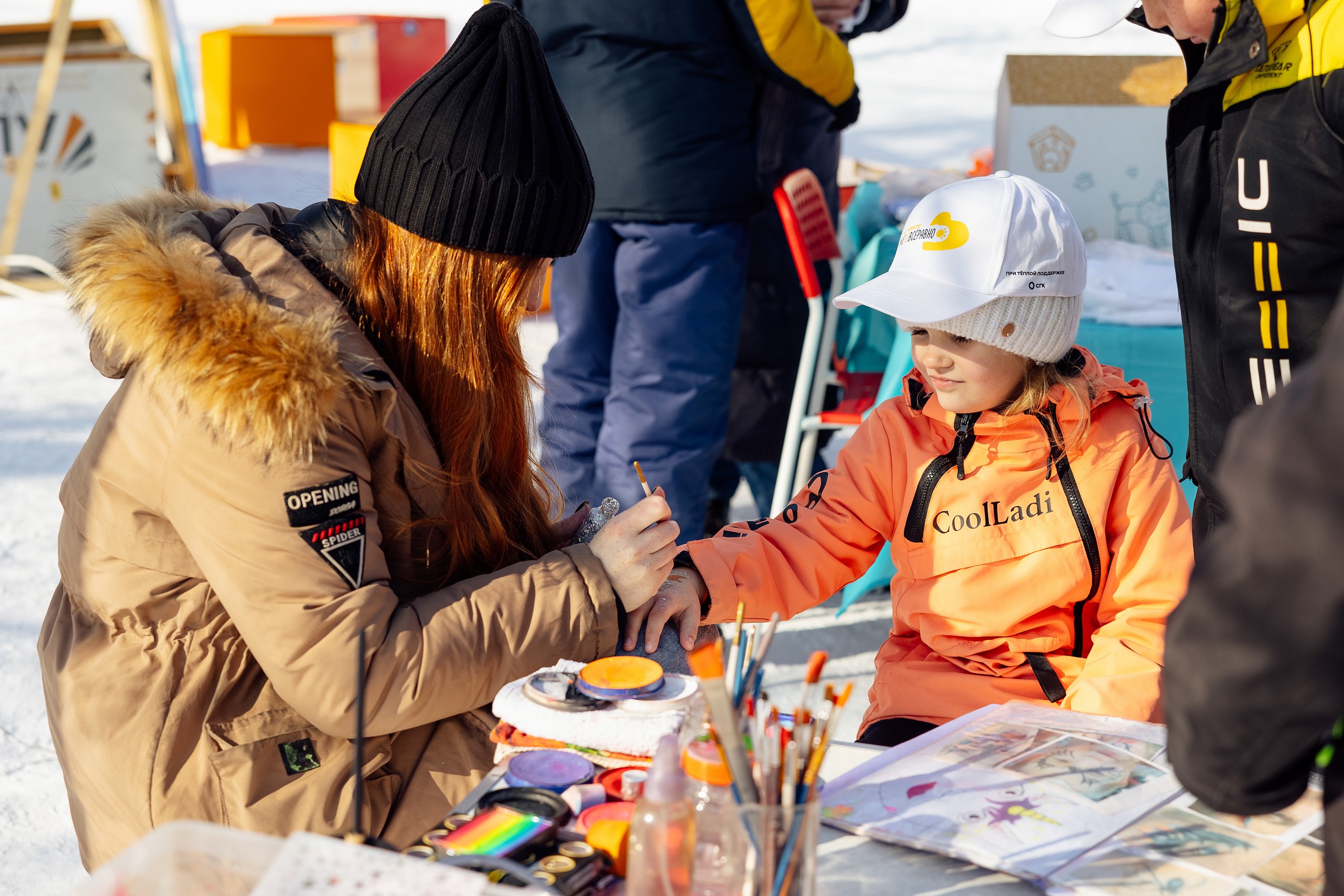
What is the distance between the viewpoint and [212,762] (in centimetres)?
133

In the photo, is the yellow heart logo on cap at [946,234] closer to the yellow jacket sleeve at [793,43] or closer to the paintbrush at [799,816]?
the paintbrush at [799,816]

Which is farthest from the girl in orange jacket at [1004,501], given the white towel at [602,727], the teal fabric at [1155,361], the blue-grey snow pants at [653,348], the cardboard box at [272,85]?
the cardboard box at [272,85]

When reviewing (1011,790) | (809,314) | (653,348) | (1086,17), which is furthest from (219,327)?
(809,314)

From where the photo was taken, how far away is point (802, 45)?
3.04 meters

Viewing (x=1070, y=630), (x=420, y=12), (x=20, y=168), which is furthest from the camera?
(x=420, y=12)

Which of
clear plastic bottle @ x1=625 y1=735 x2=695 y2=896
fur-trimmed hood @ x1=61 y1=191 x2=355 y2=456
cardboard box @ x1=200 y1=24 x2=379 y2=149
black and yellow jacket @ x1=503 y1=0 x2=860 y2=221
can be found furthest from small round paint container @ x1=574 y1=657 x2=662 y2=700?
cardboard box @ x1=200 y1=24 x2=379 y2=149

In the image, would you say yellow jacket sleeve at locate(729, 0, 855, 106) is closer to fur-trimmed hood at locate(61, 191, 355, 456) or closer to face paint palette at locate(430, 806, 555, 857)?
fur-trimmed hood at locate(61, 191, 355, 456)

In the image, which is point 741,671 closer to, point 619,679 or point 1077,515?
point 619,679

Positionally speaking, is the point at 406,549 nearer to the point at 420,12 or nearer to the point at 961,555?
the point at 961,555

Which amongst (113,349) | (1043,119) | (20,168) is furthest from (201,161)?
(113,349)

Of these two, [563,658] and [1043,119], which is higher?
[1043,119]

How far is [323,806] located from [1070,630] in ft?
3.50

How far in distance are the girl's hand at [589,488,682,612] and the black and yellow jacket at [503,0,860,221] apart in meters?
1.79

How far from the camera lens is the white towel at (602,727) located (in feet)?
3.76
